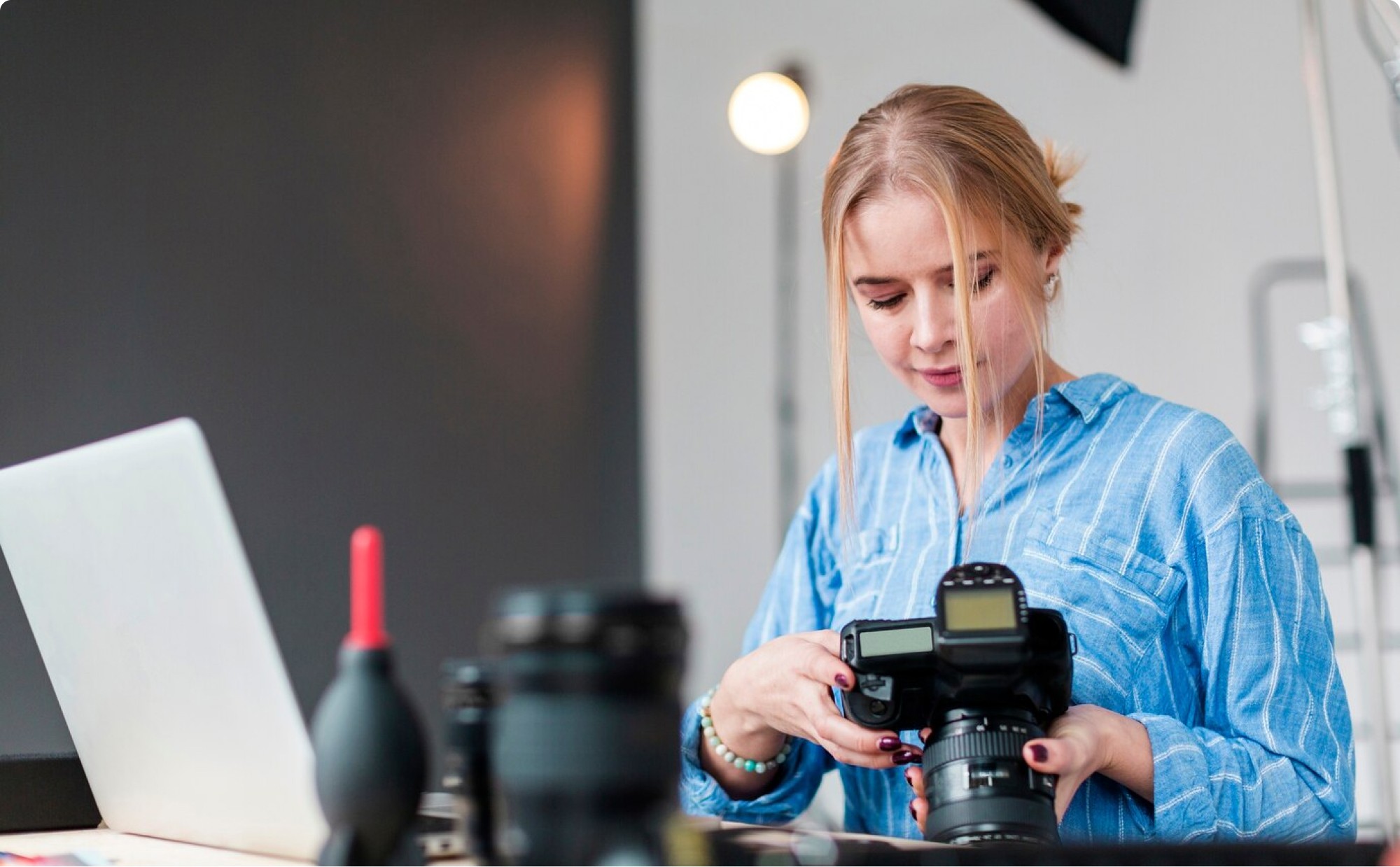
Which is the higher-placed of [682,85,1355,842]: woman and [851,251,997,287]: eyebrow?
[851,251,997,287]: eyebrow

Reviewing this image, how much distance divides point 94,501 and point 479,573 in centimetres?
181

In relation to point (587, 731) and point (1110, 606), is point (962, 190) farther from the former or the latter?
point (587, 731)

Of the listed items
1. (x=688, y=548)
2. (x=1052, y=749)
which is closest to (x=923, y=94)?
(x=1052, y=749)

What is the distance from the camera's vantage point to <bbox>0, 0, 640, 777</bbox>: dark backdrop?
4.86 ft

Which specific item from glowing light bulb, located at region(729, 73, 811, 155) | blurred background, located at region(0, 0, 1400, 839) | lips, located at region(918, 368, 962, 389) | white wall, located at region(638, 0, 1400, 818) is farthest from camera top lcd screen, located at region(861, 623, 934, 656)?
glowing light bulb, located at region(729, 73, 811, 155)

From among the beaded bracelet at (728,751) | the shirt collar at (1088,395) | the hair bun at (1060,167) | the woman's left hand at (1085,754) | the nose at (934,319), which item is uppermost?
the hair bun at (1060,167)

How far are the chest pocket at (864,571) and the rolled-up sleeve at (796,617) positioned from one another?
1.1 inches

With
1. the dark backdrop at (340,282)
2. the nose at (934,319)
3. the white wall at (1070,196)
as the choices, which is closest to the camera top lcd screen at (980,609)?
the nose at (934,319)

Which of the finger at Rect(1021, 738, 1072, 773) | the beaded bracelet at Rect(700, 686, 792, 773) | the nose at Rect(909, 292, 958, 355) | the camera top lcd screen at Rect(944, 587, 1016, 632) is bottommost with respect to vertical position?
the beaded bracelet at Rect(700, 686, 792, 773)

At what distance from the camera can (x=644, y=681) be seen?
0.47m

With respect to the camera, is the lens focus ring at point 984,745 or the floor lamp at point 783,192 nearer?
the lens focus ring at point 984,745

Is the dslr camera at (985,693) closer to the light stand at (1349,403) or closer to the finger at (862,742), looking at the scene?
the finger at (862,742)

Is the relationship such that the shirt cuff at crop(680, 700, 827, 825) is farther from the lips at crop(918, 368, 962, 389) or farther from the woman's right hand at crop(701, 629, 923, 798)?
the lips at crop(918, 368, 962, 389)

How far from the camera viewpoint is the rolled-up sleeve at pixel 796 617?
107 cm
